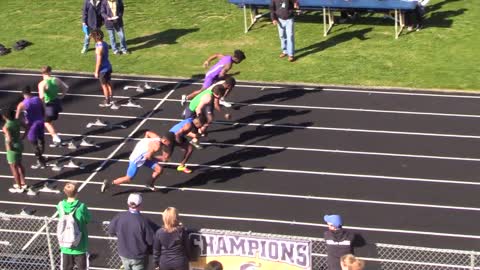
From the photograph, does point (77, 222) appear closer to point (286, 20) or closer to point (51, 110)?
point (51, 110)

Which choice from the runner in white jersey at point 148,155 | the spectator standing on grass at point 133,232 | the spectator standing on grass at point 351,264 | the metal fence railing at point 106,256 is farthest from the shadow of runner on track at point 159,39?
the spectator standing on grass at point 351,264

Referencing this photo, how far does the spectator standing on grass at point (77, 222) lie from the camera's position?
1178 centimetres

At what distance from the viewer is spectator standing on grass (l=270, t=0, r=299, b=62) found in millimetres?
21688

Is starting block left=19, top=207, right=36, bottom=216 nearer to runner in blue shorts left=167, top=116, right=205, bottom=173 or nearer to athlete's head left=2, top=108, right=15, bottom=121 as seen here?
athlete's head left=2, top=108, right=15, bottom=121

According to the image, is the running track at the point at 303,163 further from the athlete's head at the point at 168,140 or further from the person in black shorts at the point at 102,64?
the athlete's head at the point at 168,140

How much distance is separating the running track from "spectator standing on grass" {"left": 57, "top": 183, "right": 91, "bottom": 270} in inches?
94.2

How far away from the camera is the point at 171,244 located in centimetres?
1109

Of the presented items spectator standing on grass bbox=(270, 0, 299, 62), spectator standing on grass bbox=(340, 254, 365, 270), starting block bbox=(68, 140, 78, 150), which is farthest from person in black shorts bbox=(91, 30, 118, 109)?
spectator standing on grass bbox=(340, 254, 365, 270)

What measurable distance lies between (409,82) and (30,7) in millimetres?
12774

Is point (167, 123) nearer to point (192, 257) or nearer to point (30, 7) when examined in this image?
point (192, 257)

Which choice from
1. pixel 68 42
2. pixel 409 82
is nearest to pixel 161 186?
pixel 409 82

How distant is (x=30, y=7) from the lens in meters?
27.4

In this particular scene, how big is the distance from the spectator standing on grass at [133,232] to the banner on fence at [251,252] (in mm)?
612

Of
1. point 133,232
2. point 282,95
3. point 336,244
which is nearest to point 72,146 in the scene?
point 282,95
